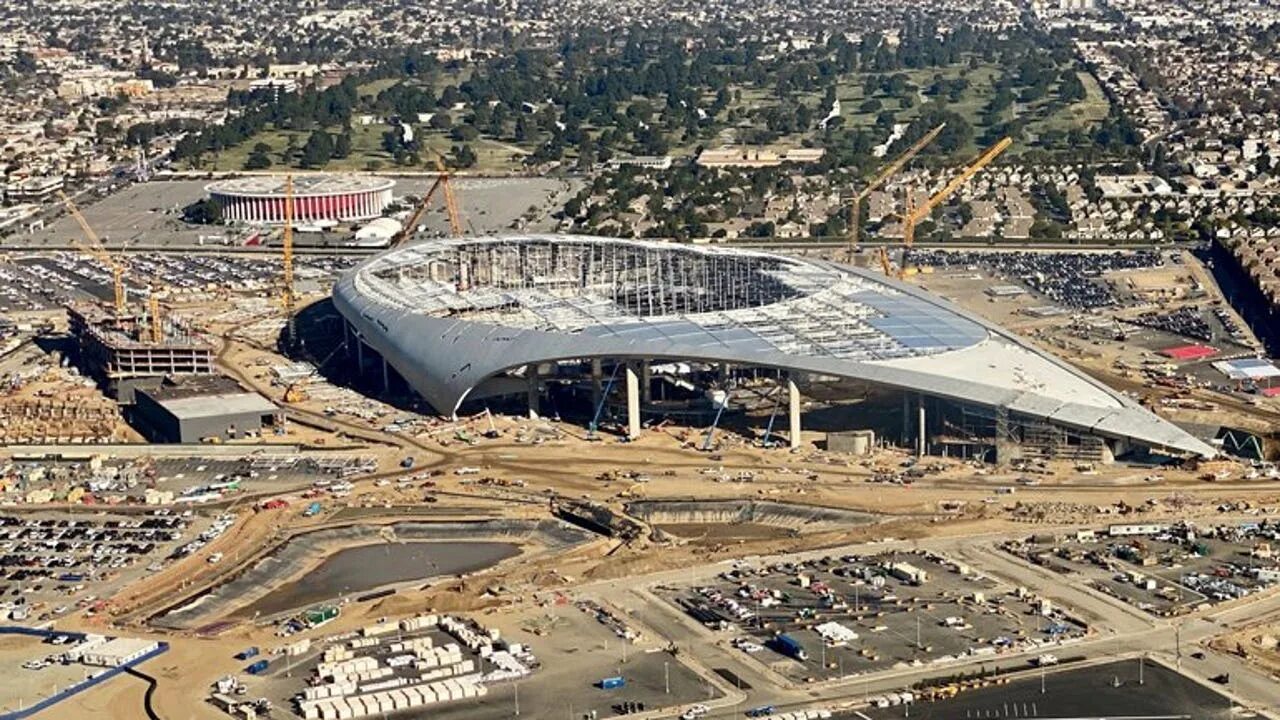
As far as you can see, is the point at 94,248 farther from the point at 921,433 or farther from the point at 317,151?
the point at 921,433

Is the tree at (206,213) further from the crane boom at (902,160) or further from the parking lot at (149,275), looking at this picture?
the crane boom at (902,160)

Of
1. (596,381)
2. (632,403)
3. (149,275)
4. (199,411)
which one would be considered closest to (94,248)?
(149,275)

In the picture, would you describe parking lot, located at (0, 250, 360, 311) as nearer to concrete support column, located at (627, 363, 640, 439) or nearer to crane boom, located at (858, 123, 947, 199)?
crane boom, located at (858, 123, 947, 199)

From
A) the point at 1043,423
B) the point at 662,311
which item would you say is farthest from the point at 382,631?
the point at 662,311

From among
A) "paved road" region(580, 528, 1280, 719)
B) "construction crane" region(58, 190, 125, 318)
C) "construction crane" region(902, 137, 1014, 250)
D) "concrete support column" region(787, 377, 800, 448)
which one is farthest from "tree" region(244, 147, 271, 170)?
"paved road" region(580, 528, 1280, 719)

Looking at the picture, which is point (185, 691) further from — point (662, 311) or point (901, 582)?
point (662, 311)

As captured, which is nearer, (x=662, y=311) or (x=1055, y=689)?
(x=1055, y=689)

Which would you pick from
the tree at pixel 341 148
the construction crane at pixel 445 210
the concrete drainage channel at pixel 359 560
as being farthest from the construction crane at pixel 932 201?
the concrete drainage channel at pixel 359 560
